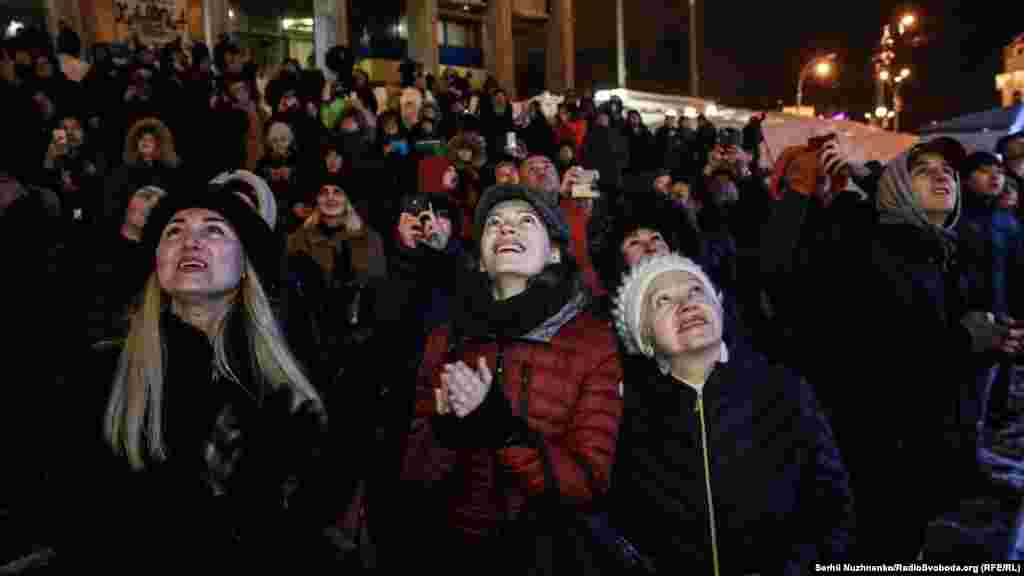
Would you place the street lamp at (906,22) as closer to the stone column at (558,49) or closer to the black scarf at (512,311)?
the stone column at (558,49)

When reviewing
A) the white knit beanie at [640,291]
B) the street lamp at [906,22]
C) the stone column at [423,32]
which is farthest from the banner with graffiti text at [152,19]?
the street lamp at [906,22]

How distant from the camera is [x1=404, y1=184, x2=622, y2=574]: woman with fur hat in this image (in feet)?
7.65

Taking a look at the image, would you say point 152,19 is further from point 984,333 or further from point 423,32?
point 984,333

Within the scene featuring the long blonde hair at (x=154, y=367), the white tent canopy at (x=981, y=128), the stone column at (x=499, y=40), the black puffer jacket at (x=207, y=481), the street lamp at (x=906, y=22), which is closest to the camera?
the black puffer jacket at (x=207, y=481)

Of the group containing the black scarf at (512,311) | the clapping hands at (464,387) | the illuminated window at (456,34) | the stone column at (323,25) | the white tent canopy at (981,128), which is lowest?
the clapping hands at (464,387)

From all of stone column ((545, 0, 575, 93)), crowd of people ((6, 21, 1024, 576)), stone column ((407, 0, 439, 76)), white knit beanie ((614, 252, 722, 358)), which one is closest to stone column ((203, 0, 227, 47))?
stone column ((407, 0, 439, 76))

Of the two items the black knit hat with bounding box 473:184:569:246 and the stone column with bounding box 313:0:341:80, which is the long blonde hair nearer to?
the black knit hat with bounding box 473:184:569:246

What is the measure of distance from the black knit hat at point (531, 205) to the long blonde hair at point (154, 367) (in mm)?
1033

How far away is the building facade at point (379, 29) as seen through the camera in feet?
58.4

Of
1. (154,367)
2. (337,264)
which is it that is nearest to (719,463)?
(154,367)

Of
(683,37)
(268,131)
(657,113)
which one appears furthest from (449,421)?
(683,37)

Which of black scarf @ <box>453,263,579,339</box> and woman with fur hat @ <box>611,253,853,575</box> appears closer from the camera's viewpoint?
woman with fur hat @ <box>611,253,853,575</box>

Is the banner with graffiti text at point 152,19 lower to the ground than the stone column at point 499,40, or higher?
lower

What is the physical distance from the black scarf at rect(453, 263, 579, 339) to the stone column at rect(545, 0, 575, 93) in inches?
1317
